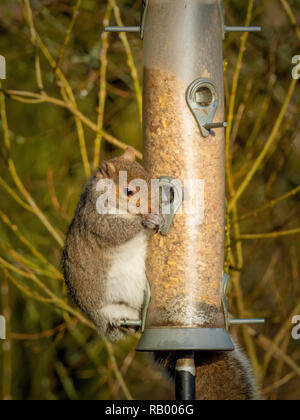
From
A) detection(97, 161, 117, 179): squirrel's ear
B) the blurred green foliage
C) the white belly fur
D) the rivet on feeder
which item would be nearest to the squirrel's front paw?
the white belly fur

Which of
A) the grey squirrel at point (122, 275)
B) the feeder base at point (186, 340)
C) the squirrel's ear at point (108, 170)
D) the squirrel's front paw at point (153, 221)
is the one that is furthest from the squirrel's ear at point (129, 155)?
the feeder base at point (186, 340)

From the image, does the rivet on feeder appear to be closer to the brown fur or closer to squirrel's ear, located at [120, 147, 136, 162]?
squirrel's ear, located at [120, 147, 136, 162]

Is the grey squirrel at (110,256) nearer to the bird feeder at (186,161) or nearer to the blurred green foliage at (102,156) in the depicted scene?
the bird feeder at (186,161)

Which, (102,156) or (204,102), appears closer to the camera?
(204,102)

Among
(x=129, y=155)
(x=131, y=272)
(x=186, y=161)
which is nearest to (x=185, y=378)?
(x=131, y=272)

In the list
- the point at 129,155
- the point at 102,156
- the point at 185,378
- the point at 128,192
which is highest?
the point at 102,156

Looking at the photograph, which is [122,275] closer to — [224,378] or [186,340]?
[186,340]

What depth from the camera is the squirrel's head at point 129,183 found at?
11.3 feet

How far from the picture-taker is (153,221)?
11.2 ft

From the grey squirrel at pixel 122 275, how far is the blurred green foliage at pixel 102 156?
3.34 feet

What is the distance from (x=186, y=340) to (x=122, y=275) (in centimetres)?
44

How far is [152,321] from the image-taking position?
11.4 ft

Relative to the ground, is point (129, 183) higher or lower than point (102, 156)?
lower
